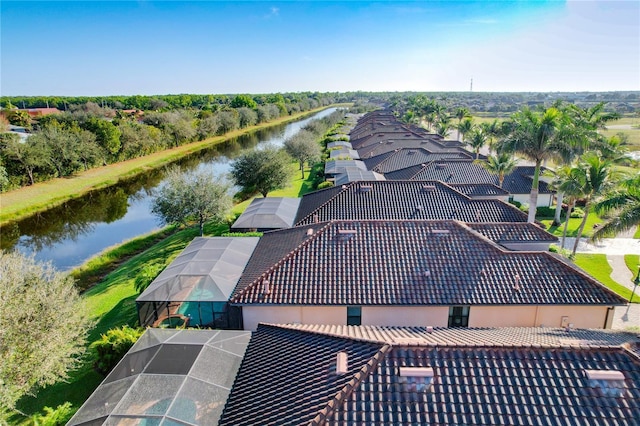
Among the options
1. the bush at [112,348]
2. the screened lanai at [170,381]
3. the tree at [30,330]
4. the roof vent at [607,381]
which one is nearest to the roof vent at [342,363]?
the screened lanai at [170,381]

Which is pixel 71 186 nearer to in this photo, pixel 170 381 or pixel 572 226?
pixel 170 381

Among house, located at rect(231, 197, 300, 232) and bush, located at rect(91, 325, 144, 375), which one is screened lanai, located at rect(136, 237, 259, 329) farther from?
house, located at rect(231, 197, 300, 232)

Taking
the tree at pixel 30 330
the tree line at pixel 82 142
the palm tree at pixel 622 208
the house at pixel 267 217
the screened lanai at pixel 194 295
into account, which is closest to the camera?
the tree at pixel 30 330

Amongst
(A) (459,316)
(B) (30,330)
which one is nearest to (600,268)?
(A) (459,316)

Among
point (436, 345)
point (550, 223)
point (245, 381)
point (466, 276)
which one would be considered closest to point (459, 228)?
point (466, 276)

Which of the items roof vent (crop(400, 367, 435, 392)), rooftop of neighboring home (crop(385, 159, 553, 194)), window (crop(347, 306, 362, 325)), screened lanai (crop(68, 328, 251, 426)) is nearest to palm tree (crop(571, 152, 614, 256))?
rooftop of neighboring home (crop(385, 159, 553, 194))

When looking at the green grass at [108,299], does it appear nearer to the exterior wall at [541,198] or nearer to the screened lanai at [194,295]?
the screened lanai at [194,295]

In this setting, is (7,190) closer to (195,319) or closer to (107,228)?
(107,228)
